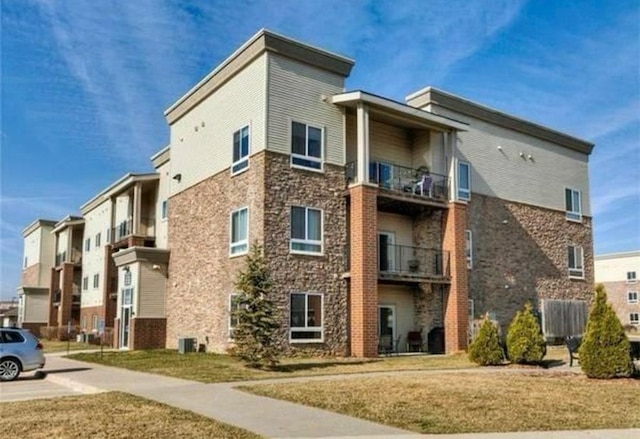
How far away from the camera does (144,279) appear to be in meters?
30.9

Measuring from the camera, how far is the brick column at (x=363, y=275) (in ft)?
77.1

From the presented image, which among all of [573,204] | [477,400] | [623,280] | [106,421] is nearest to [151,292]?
[106,421]

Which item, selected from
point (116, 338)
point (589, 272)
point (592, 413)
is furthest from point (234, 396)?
point (589, 272)

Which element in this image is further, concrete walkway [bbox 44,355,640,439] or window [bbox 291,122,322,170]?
window [bbox 291,122,322,170]

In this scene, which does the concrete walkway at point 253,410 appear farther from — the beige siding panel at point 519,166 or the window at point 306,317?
the beige siding panel at point 519,166

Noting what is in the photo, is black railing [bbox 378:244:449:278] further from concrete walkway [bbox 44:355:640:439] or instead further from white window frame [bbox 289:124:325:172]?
concrete walkway [bbox 44:355:640:439]

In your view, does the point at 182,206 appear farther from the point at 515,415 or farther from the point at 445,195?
the point at 515,415

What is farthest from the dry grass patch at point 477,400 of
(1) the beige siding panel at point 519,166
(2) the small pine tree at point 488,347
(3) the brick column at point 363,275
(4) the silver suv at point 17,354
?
(1) the beige siding panel at point 519,166

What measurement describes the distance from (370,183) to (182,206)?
10.8 m

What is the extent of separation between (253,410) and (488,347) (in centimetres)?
1107

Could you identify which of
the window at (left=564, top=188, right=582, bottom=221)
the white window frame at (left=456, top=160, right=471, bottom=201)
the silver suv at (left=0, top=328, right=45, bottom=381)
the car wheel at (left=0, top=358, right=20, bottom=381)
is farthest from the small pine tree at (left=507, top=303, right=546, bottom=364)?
the window at (left=564, top=188, right=582, bottom=221)

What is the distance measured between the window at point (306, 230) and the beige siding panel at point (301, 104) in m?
2.34

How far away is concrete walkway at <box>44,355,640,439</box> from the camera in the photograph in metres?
8.70

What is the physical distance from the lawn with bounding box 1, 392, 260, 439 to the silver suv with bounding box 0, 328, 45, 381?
5895mm
